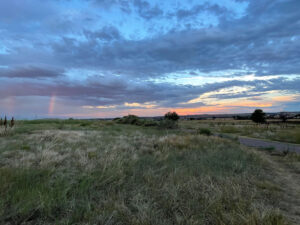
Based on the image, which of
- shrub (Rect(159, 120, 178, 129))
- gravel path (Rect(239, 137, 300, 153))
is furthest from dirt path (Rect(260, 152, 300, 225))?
shrub (Rect(159, 120, 178, 129))

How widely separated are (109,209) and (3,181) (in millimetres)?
2690

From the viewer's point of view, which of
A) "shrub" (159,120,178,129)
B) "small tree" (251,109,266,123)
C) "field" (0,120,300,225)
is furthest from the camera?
"small tree" (251,109,266,123)

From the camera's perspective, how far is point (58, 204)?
3055mm

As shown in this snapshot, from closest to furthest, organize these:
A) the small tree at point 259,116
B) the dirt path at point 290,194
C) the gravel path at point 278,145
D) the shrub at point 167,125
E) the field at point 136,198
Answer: the field at point 136,198
the dirt path at point 290,194
the gravel path at point 278,145
the shrub at point 167,125
the small tree at point 259,116

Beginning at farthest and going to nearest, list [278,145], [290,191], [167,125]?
1. [167,125]
2. [278,145]
3. [290,191]

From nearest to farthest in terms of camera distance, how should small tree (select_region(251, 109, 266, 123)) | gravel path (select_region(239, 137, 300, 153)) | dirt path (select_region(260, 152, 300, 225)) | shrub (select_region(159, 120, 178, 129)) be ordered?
dirt path (select_region(260, 152, 300, 225)) → gravel path (select_region(239, 137, 300, 153)) → shrub (select_region(159, 120, 178, 129)) → small tree (select_region(251, 109, 266, 123))

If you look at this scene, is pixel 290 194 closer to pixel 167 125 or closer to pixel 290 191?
pixel 290 191

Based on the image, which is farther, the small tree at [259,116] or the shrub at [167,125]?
the small tree at [259,116]

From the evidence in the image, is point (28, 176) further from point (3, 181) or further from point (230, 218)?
point (230, 218)

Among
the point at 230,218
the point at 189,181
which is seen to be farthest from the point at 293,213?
the point at 189,181

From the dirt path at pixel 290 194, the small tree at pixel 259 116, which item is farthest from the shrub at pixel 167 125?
the small tree at pixel 259 116

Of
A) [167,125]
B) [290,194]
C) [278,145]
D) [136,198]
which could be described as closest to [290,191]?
[290,194]

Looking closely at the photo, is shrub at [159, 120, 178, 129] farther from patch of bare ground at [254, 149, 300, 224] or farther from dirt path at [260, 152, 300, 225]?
dirt path at [260, 152, 300, 225]

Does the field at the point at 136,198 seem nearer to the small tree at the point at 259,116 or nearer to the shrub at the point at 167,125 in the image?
the shrub at the point at 167,125
